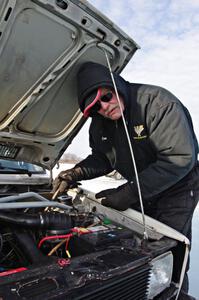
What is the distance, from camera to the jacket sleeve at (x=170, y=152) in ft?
6.24

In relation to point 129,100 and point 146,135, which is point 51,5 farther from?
point 146,135

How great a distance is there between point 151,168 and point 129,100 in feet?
1.78

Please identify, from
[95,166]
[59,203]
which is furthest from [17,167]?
[59,203]

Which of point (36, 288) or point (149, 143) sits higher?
point (149, 143)

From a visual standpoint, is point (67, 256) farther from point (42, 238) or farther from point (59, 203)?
point (59, 203)

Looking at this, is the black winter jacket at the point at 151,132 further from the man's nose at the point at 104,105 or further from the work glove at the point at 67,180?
the work glove at the point at 67,180

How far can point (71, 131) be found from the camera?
248 centimetres

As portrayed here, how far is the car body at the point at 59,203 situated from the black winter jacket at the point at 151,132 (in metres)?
0.23

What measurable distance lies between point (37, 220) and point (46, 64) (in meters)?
1.09

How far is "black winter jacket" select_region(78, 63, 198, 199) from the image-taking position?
6.25 feet

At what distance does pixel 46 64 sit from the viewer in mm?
1931

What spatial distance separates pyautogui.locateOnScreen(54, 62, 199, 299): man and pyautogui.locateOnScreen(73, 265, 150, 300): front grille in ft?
1.40

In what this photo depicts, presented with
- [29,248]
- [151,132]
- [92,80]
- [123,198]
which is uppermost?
[92,80]

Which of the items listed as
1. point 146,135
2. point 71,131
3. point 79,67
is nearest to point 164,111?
point 146,135
